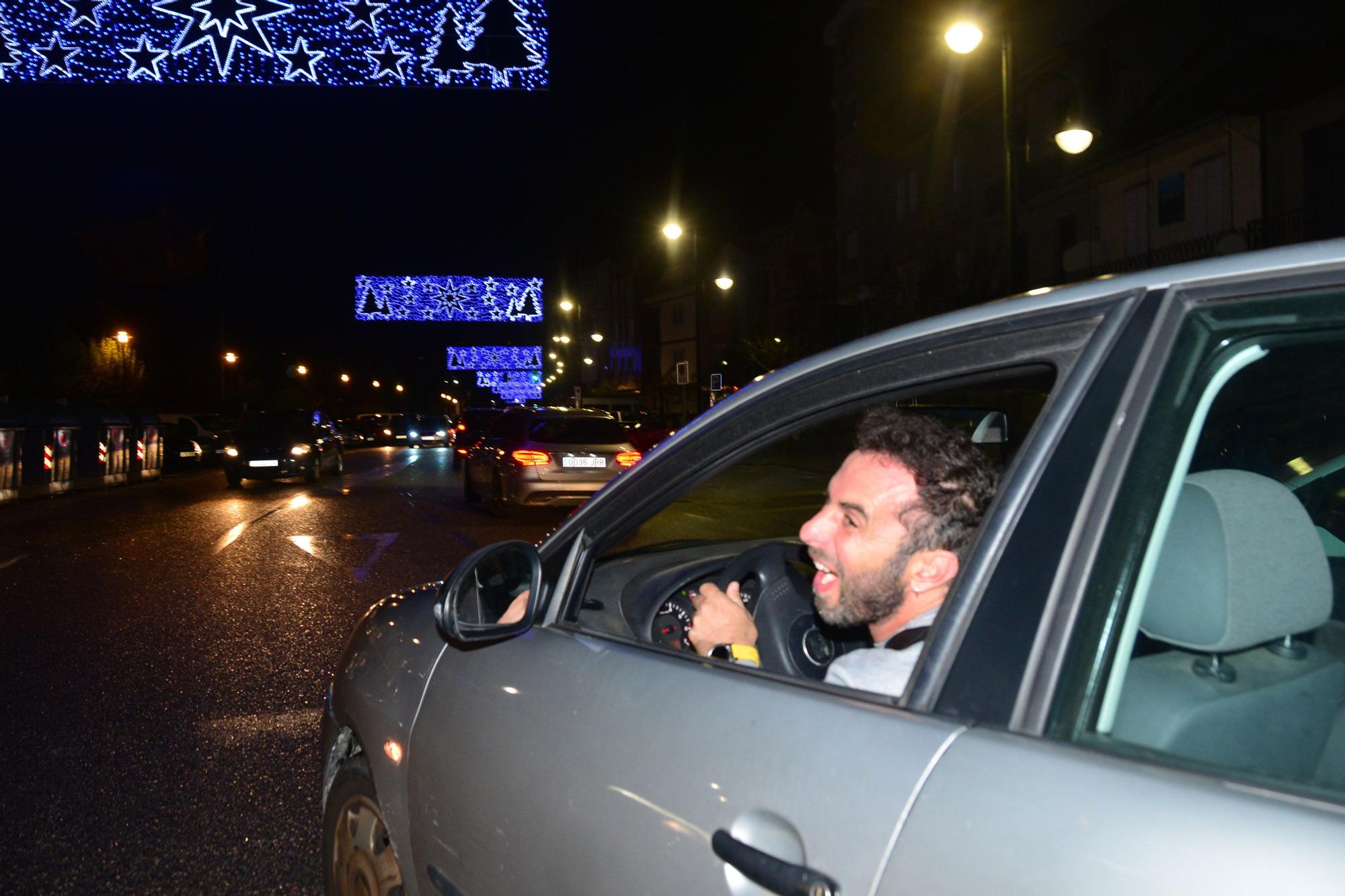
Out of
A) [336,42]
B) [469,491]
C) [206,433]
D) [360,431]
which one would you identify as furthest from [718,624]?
[360,431]

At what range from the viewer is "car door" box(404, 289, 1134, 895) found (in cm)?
150

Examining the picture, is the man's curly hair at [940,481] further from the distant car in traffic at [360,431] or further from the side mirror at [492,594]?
the distant car in traffic at [360,431]

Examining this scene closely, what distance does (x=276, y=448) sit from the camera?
23281mm

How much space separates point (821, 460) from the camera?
26.5 meters

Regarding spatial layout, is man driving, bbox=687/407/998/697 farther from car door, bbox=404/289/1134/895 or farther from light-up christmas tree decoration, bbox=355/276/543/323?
light-up christmas tree decoration, bbox=355/276/543/323

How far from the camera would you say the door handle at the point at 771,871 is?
143 cm

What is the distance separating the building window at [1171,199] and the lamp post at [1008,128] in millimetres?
11491

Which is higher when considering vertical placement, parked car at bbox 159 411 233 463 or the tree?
the tree

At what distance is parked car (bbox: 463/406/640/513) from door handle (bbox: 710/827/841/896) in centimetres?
1323

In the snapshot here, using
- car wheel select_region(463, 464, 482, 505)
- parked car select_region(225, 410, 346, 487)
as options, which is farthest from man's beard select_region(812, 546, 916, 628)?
parked car select_region(225, 410, 346, 487)

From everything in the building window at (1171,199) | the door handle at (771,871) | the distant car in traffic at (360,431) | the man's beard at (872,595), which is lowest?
the door handle at (771,871)

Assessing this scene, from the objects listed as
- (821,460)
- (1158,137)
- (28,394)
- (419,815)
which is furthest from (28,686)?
(28,394)

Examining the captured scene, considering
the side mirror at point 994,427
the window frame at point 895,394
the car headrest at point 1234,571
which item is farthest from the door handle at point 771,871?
the side mirror at point 994,427

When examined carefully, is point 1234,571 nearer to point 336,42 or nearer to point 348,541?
point 348,541
